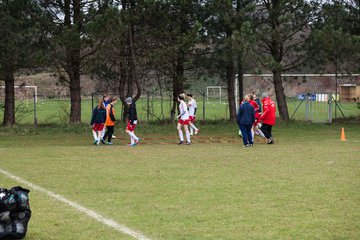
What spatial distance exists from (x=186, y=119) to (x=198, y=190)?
11.9 metres

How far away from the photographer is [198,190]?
11266mm

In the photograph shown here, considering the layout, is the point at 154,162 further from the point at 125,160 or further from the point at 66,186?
the point at 66,186

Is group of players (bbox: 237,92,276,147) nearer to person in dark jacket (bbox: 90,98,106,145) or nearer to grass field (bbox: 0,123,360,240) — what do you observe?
grass field (bbox: 0,123,360,240)

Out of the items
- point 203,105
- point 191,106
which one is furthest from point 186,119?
point 203,105

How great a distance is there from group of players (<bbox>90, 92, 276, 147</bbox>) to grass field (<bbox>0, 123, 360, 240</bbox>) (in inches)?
36.7

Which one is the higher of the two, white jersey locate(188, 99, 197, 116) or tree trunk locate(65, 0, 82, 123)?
tree trunk locate(65, 0, 82, 123)

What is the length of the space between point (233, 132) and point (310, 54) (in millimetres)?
7352

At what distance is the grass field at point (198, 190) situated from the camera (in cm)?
813

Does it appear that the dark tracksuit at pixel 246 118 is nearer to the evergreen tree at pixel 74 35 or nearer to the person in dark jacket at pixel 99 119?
the person in dark jacket at pixel 99 119

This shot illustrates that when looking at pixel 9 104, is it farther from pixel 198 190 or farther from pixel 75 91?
pixel 198 190

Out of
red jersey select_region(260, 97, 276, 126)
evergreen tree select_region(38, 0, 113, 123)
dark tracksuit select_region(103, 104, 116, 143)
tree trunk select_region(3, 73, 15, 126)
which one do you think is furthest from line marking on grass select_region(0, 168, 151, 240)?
tree trunk select_region(3, 73, 15, 126)

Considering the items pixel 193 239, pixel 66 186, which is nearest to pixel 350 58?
pixel 66 186

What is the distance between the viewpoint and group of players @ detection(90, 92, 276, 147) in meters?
21.0

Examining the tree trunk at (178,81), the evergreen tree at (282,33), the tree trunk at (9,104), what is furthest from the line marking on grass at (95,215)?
the tree trunk at (9,104)
